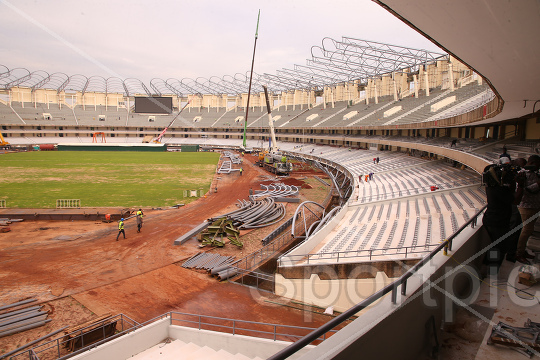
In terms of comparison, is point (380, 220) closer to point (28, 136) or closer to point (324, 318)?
point (324, 318)

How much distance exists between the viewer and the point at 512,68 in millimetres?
6434

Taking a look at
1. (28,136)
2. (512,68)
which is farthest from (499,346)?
(28,136)

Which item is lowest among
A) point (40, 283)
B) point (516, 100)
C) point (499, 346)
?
point (40, 283)

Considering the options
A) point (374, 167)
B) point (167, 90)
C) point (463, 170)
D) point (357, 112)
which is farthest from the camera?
point (167, 90)

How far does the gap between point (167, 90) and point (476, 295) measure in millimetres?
98397

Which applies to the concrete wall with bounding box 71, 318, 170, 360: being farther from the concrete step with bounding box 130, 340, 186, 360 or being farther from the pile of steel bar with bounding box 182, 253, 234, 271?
the pile of steel bar with bounding box 182, 253, 234, 271

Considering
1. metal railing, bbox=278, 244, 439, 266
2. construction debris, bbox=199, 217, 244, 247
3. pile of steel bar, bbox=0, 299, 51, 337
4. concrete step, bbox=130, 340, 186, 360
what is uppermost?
metal railing, bbox=278, 244, 439, 266

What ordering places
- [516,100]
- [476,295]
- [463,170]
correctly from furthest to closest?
1. [463,170]
2. [516,100]
3. [476,295]

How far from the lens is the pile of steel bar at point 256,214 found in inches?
759

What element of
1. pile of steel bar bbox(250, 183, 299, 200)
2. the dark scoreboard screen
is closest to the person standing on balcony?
pile of steel bar bbox(250, 183, 299, 200)

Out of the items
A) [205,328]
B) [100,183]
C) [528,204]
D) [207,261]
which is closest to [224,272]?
[207,261]

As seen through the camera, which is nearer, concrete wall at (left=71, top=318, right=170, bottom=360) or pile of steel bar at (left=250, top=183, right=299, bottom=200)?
concrete wall at (left=71, top=318, right=170, bottom=360)

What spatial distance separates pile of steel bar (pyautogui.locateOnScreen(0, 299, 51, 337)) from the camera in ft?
29.8

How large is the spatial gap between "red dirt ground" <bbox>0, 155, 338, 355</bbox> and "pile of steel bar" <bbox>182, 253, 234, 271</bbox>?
1.38ft
